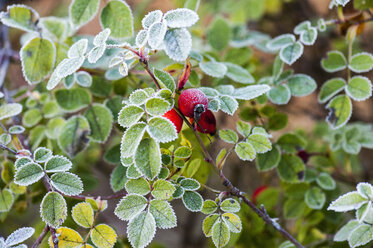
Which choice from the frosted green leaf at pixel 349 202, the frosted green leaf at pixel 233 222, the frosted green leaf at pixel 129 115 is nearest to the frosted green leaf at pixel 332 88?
the frosted green leaf at pixel 349 202

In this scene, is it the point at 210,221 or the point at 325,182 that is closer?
the point at 210,221

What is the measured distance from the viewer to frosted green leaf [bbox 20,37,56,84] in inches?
35.6

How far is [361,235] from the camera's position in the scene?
75 centimetres

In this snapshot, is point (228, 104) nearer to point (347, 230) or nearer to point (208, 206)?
point (208, 206)

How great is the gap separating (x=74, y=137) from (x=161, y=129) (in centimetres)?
42

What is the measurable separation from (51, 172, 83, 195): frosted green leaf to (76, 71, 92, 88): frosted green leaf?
30 cm

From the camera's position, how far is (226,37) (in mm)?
1275

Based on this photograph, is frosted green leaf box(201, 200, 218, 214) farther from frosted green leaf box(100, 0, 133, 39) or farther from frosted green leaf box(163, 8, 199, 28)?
frosted green leaf box(100, 0, 133, 39)

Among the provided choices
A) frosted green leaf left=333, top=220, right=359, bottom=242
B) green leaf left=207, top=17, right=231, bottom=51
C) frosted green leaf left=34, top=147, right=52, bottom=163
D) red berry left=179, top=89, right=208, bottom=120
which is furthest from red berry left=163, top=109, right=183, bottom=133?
green leaf left=207, top=17, right=231, bottom=51

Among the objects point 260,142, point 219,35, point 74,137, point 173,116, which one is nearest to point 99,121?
point 74,137

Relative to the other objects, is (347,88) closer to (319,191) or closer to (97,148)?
(319,191)

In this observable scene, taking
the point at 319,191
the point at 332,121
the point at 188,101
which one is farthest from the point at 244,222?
the point at 188,101

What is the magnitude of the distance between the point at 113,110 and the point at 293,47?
0.49 m

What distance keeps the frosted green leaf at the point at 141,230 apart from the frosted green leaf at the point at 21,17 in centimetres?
57
